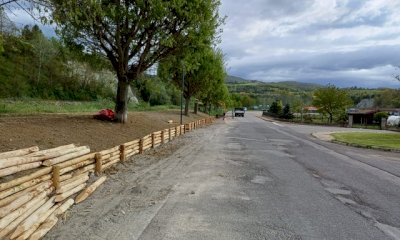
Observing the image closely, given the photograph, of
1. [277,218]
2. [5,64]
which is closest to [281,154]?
[277,218]

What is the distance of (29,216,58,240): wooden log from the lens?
5896 millimetres

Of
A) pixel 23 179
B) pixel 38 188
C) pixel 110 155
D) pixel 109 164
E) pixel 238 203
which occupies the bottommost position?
pixel 238 203

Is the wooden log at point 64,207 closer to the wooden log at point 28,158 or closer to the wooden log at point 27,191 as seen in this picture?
the wooden log at point 27,191

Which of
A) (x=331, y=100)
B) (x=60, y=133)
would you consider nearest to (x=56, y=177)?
(x=60, y=133)

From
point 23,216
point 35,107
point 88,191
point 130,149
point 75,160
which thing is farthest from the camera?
point 35,107

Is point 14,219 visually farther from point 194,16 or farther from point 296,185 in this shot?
point 194,16

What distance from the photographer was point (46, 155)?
26.2 ft

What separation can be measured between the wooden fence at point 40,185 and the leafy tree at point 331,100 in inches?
2572

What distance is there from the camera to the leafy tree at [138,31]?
18.1m

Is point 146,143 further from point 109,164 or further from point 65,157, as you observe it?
point 65,157

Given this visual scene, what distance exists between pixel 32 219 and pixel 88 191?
241 cm

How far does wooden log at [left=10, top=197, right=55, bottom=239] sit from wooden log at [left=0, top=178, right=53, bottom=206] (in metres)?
0.24

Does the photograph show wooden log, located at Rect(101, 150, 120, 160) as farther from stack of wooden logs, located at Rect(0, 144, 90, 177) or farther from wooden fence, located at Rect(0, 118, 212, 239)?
stack of wooden logs, located at Rect(0, 144, 90, 177)

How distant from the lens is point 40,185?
7.05m
